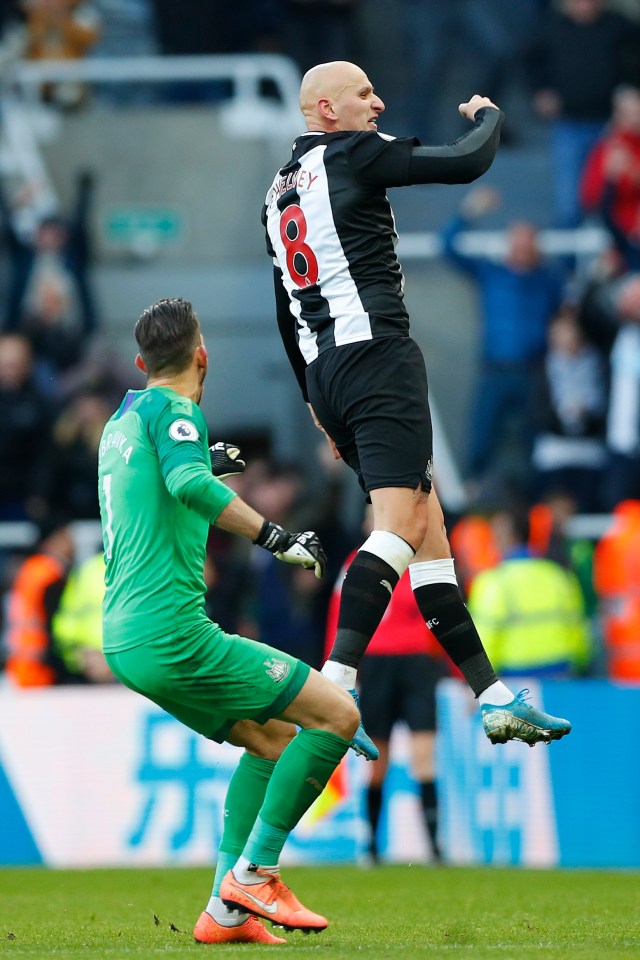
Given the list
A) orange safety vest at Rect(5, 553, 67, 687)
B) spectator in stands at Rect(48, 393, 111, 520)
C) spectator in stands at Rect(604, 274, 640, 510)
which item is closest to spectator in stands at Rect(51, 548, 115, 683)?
orange safety vest at Rect(5, 553, 67, 687)

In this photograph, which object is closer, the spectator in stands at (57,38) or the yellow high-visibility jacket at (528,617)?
the yellow high-visibility jacket at (528,617)

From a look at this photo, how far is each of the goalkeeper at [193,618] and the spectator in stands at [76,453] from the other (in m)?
7.22

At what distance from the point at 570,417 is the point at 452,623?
7338 millimetres

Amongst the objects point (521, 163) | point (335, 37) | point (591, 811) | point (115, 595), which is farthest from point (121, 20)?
point (115, 595)

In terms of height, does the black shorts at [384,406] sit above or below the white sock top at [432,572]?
above

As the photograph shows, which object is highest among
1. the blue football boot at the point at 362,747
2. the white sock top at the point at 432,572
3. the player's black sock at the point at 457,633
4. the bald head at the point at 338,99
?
the bald head at the point at 338,99

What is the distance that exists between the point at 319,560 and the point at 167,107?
10675 mm

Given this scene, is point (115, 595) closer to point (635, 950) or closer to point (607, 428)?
point (635, 950)

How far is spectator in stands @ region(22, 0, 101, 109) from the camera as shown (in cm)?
1504

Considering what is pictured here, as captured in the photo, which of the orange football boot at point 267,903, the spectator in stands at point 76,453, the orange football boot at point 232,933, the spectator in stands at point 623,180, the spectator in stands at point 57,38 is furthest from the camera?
the spectator in stands at point 57,38

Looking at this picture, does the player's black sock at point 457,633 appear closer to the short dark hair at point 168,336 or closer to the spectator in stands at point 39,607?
the short dark hair at point 168,336

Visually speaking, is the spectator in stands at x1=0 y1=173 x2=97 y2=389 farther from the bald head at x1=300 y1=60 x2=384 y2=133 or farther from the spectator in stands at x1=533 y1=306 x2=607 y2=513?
the bald head at x1=300 y1=60 x2=384 y2=133

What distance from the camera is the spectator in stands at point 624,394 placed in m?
12.9

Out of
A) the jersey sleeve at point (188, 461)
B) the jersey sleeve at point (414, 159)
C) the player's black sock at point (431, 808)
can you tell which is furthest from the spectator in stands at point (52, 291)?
the jersey sleeve at point (188, 461)
